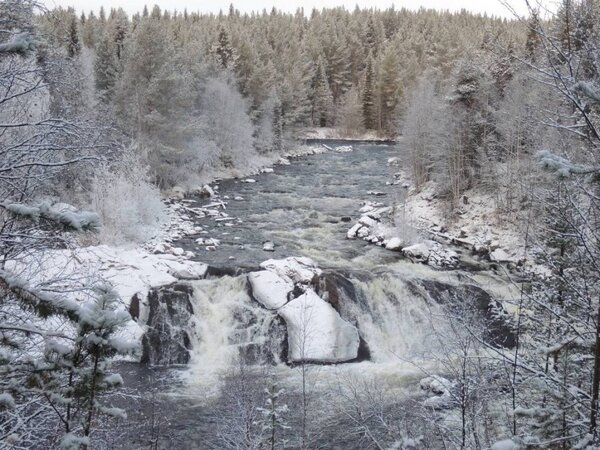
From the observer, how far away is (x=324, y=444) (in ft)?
36.8

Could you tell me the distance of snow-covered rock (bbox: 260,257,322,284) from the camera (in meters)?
18.0

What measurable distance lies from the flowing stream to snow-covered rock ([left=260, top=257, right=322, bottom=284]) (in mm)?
620

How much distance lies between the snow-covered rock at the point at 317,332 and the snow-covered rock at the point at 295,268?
41.6 inches

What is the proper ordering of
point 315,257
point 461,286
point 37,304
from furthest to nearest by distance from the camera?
1. point 315,257
2. point 461,286
3. point 37,304

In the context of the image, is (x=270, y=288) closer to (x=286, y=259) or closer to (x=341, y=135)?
(x=286, y=259)

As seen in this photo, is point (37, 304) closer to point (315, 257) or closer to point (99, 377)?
point (99, 377)

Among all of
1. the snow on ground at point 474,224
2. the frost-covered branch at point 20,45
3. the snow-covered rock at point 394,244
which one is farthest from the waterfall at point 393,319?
the frost-covered branch at point 20,45

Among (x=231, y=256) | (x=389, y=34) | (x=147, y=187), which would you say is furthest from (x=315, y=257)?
(x=389, y=34)

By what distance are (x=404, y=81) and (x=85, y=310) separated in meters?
67.3

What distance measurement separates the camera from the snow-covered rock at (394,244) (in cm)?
2291

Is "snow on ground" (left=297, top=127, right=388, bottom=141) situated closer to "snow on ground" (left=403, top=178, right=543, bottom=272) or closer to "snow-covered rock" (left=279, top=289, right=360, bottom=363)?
"snow on ground" (left=403, top=178, right=543, bottom=272)

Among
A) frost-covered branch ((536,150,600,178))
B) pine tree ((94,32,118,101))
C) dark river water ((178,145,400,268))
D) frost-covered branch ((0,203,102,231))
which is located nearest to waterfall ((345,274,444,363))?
dark river water ((178,145,400,268))

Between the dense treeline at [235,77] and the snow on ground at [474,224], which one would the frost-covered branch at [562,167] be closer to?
the dense treeline at [235,77]

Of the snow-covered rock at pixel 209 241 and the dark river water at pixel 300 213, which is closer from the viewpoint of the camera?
the dark river water at pixel 300 213
